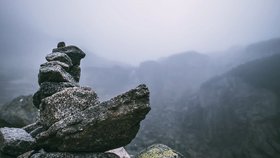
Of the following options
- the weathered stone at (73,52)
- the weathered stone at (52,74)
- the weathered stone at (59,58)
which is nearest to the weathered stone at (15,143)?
the weathered stone at (52,74)

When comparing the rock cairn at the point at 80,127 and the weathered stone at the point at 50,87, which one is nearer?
the rock cairn at the point at 80,127

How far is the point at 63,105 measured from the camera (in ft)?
51.0

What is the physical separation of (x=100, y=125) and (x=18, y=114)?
1027 inches

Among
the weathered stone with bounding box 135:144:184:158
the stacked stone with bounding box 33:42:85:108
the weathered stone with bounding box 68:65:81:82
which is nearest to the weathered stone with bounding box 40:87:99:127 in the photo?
the stacked stone with bounding box 33:42:85:108

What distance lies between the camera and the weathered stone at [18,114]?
3425cm

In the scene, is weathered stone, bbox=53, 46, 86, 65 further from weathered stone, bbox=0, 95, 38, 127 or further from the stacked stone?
weathered stone, bbox=0, 95, 38, 127

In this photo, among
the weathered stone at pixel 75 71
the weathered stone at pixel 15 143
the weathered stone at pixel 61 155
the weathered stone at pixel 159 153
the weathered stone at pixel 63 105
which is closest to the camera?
the weathered stone at pixel 61 155

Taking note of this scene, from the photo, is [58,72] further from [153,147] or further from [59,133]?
[153,147]

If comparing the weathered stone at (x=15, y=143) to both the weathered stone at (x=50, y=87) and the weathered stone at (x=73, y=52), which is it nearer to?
the weathered stone at (x=50, y=87)

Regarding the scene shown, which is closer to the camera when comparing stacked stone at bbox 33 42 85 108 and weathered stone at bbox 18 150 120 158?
weathered stone at bbox 18 150 120 158

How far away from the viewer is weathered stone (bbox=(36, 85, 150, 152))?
44.1 feet

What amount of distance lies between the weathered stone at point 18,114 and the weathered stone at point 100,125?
22.5 metres

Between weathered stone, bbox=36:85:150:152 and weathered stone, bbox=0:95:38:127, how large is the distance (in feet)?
73.8

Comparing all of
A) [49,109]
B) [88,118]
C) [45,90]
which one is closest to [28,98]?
[45,90]
